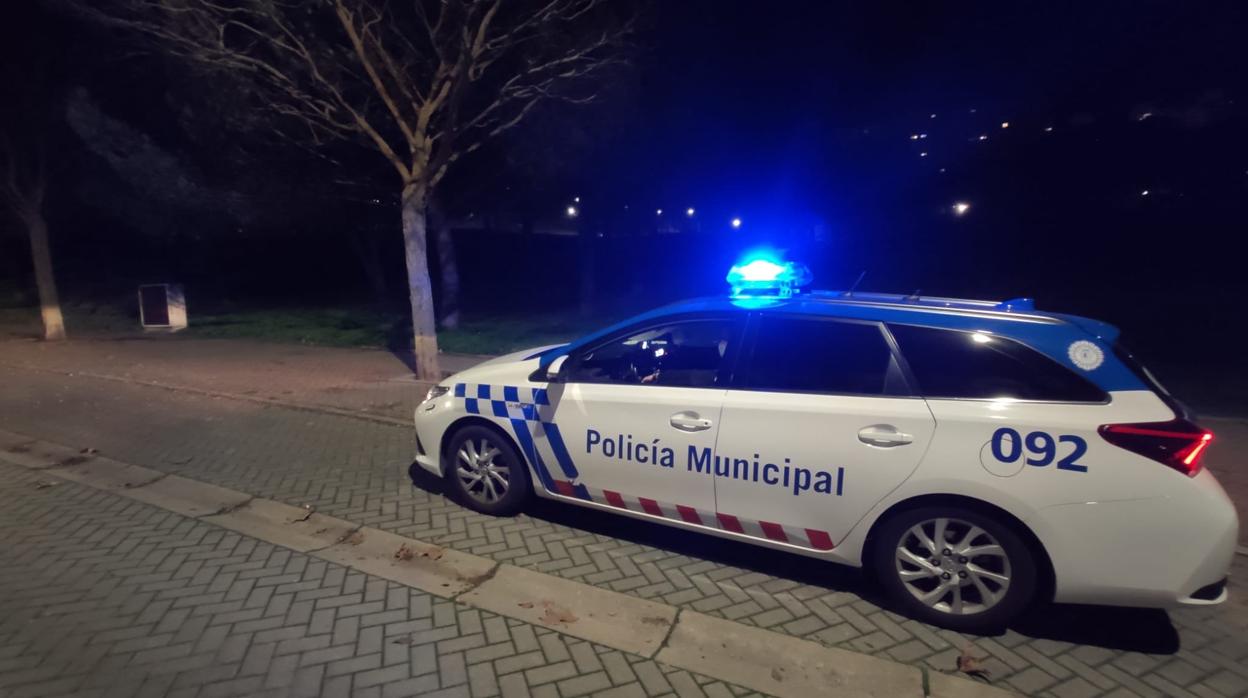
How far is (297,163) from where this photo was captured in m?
12.9

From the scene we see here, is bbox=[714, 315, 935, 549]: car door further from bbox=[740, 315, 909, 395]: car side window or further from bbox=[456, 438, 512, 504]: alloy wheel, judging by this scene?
bbox=[456, 438, 512, 504]: alloy wheel

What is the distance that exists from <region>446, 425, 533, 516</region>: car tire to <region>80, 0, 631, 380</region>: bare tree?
4.35m

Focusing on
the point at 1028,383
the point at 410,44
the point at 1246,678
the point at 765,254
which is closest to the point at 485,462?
the point at 765,254

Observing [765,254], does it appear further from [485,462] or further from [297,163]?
[297,163]

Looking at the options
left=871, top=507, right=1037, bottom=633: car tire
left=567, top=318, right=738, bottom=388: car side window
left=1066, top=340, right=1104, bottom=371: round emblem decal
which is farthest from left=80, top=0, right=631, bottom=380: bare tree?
left=1066, top=340, right=1104, bottom=371: round emblem decal

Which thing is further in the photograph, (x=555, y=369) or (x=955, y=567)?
(x=555, y=369)

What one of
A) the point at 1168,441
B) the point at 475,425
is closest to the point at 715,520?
the point at 475,425

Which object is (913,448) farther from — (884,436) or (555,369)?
(555,369)

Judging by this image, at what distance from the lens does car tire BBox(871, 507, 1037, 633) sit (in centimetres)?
305

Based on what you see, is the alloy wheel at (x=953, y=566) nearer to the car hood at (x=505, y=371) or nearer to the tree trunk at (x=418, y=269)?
the car hood at (x=505, y=371)

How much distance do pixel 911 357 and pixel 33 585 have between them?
475 cm

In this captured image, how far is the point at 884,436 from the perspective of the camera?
321cm

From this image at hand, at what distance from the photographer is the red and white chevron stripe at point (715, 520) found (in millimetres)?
3471

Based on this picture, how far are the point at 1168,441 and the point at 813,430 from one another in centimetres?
141
